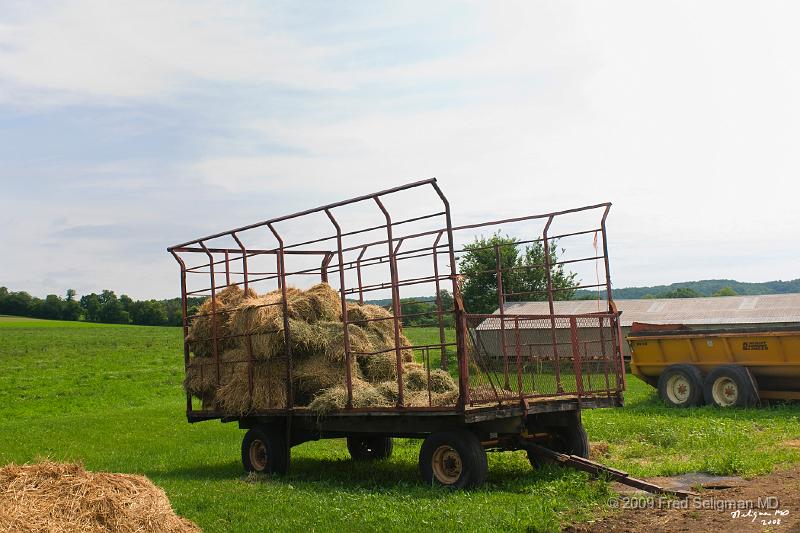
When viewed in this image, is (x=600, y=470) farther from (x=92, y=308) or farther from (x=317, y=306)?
(x=92, y=308)

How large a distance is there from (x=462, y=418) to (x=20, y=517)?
5.06m

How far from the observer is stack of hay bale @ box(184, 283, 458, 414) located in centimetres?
1221

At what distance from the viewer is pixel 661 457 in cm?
1274

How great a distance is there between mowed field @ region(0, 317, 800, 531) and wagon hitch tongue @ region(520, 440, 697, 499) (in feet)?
0.55

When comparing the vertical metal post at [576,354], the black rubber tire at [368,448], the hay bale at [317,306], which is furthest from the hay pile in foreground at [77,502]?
the black rubber tire at [368,448]

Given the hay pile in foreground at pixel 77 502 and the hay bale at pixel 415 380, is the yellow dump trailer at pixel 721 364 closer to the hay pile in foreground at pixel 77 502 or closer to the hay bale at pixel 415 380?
the hay bale at pixel 415 380

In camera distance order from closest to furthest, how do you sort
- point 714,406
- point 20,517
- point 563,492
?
point 20,517
point 563,492
point 714,406

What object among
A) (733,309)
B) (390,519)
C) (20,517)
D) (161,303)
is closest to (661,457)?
(390,519)

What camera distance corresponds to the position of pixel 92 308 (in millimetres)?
81062

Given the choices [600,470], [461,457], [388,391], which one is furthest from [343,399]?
[600,470]

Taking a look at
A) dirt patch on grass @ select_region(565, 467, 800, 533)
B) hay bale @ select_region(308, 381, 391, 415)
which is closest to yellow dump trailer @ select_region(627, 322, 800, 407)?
dirt patch on grass @ select_region(565, 467, 800, 533)

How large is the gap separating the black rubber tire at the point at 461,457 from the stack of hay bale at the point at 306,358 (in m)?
0.93

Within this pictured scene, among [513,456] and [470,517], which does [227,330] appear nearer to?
[513,456]

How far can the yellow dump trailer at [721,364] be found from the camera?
18625 millimetres
